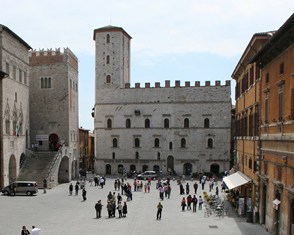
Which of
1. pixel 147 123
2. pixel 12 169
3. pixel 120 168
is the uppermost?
pixel 147 123

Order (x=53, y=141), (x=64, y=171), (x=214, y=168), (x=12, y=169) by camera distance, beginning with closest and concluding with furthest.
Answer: (x=12, y=169)
(x=64, y=171)
(x=53, y=141)
(x=214, y=168)

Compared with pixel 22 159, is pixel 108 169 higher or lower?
lower

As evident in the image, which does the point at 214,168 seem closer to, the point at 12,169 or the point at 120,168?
the point at 120,168

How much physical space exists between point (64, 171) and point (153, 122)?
53.3ft

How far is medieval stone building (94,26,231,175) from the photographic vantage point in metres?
56.2

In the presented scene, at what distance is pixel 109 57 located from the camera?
58.4m

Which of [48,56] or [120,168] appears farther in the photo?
[120,168]

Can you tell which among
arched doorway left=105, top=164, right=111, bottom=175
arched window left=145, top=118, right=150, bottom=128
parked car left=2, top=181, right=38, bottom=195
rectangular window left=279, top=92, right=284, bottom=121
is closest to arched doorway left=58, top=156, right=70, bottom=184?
arched doorway left=105, top=164, right=111, bottom=175

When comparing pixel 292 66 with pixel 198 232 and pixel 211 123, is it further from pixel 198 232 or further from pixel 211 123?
pixel 211 123

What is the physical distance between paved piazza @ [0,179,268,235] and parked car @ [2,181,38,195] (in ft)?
3.26

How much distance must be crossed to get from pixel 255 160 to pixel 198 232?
5.63 meters

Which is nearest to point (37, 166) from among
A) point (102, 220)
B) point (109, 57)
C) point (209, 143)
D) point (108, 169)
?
point (108, 169)

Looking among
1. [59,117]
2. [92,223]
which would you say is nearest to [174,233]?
[92,223]

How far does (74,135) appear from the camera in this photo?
5131cm
